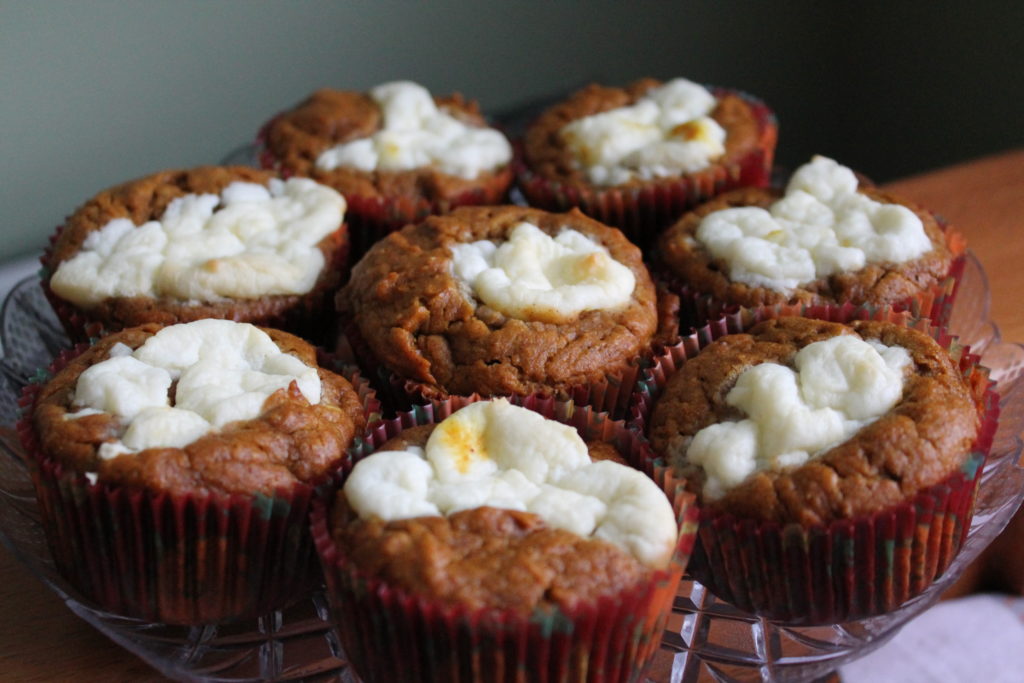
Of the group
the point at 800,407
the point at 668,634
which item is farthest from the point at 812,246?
the point at 668,634

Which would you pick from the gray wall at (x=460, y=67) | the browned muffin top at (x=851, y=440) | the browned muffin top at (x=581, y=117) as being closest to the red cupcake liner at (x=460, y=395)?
the browned muffin top at (x=851, y=440)

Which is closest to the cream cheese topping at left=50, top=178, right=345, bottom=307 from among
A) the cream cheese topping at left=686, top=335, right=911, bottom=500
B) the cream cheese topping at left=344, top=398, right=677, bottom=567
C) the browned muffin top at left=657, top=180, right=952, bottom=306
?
the cream cheese topping at left=344, top=398, right=677, bottom=567

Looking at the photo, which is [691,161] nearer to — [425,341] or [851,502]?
[425,341]

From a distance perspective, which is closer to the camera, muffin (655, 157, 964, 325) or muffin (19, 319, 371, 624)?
muffin (19, 319, 371, 624)

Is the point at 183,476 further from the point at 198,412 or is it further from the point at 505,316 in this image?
the point at 505,316

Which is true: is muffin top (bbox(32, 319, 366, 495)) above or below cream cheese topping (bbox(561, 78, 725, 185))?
below

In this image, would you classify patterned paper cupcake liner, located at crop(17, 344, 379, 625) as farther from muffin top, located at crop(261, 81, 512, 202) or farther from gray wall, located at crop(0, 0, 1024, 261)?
gray wall, located at crop(0, 0, 1024, 261)

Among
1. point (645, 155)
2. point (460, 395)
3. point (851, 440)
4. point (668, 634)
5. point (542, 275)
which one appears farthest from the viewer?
point (645, 155)
